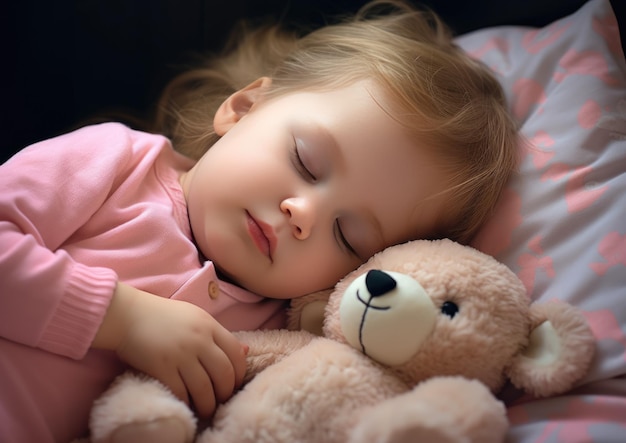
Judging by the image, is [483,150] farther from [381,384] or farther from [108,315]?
[108,315]

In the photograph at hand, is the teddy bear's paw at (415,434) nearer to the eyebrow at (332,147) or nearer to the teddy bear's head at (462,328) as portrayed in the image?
the teddy bear's head at (462,328)

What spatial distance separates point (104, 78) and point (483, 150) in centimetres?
78

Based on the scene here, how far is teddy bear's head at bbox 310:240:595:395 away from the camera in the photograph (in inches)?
28.1

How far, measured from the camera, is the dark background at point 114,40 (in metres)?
1.16

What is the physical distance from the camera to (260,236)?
890 mm

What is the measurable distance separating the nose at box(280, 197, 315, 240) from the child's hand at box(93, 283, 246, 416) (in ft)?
0.58

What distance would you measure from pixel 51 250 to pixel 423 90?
0.60 m

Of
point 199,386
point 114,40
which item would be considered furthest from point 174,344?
point 114,40

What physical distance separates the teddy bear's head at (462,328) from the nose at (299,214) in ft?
0.47

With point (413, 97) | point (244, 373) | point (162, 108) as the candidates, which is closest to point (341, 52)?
point (413, 97)

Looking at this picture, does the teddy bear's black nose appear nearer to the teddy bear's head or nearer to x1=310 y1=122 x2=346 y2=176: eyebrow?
the teddy bear's head

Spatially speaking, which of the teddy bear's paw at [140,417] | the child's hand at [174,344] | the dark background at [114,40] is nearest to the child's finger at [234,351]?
the child's hand at [174,344]

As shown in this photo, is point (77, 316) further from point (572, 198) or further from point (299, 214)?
point (572, 198)

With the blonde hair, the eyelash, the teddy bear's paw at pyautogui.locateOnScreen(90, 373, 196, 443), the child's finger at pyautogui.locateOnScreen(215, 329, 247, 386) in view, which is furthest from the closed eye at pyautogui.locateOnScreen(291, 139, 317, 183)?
the teddy bear's paw at pyautogui.locateOnScreen(90, 373, 196, 443)
